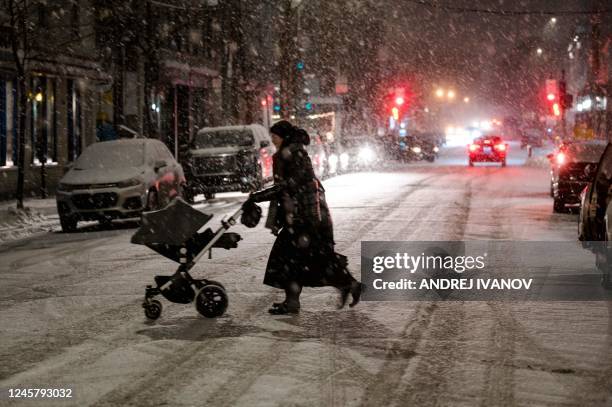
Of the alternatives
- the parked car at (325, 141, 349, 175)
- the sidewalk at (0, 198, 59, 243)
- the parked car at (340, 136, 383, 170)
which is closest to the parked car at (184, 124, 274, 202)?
the sidewalk at (0, 198, 59, 243)

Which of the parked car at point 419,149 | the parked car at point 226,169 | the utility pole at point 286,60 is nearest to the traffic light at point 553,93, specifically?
the parked car at point 419,149

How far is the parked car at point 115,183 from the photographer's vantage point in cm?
1952

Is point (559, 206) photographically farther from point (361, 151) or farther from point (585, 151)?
point (361, 151)

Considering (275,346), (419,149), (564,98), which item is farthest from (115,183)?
(419,149)

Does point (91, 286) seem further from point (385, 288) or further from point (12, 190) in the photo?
point (12, 190)

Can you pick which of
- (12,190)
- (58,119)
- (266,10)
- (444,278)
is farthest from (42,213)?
(266,10)

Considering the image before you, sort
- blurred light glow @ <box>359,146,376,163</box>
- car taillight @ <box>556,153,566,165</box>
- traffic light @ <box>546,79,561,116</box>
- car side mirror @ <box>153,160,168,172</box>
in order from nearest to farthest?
car side mirror @ <box>153,160,168,172</box>, car taillight @ <box>556,153,566,165</box>, blurred light glow @ <box>359,146,376,163</box>, traffic light @ <box>546,79,561,116</box>

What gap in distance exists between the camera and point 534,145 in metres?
84.6

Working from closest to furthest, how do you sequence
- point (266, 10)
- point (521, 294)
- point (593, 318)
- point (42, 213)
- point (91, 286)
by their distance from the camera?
point (593, 318), point (521, 294), point (91, 286), point (42, 213), point (266, 10)

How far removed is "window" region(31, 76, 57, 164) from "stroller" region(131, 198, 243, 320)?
72.4 ft

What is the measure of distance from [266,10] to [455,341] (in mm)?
51839

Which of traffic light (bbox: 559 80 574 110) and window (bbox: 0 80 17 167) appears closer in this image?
window (bbox: 0 80 17 167)

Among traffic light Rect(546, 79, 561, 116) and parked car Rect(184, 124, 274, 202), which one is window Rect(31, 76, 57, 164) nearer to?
parked car Rect(184, 124, 274, 202)

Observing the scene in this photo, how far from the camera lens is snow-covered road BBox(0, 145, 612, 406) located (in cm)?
657
